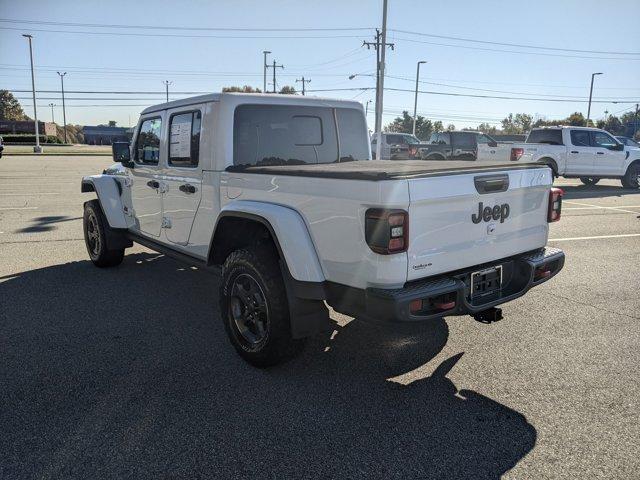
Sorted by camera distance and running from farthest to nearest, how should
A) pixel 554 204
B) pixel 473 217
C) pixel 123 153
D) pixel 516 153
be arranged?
1. pixel 516 153
2. pixel 123 153
3. pixel 554 204
4. pixel 473 217

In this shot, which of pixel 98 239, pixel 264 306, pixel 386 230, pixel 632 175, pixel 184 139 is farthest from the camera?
pixel 632 175

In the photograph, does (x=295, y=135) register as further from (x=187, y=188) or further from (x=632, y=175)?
(x=632, y=175)

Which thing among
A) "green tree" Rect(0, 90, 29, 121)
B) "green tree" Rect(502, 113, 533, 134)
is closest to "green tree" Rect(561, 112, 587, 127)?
"green tree" Rect(502, 113, 533, 134)

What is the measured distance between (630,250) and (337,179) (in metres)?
6.59

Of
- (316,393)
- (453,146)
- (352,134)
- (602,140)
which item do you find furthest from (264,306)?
(453,146)

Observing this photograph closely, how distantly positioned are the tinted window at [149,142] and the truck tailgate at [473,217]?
124 inches

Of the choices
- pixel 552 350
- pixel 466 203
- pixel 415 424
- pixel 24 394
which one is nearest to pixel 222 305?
pixel 24 394

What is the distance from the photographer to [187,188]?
4441 millimetres

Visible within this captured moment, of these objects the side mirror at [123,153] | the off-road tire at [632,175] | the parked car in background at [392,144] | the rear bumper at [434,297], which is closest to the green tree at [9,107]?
the parked car in background at [392,144]

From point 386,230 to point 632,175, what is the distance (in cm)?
1803

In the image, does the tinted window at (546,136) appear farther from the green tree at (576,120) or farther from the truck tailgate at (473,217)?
the green tree at (576,120)

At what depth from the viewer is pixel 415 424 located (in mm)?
2949

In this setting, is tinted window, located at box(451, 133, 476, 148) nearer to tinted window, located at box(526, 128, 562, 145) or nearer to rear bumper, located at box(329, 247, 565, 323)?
tinted window, located at box(526, 128, 562, 145)

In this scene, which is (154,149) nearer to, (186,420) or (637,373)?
(186,420)
